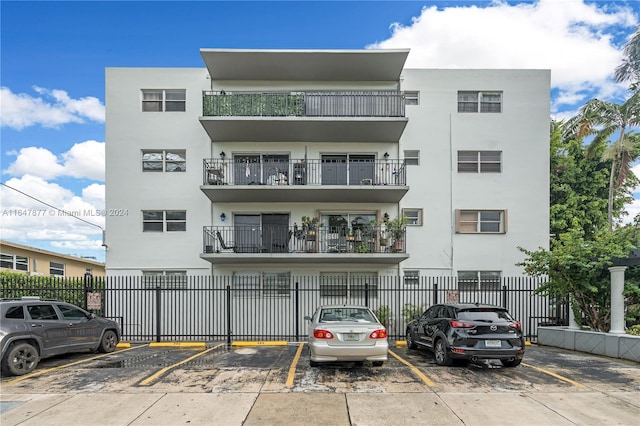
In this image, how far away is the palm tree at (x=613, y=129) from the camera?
1991 centimetres

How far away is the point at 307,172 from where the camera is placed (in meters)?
16.0

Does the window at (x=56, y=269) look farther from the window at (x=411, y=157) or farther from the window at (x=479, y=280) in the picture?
the window at (x=479, y=280)

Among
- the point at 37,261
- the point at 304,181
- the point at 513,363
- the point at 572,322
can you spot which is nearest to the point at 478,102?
Result: the point at 304,181

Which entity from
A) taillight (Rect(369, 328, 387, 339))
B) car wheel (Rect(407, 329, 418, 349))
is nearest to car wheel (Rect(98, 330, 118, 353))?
taillight (Rect(369, 328, 387, 339))

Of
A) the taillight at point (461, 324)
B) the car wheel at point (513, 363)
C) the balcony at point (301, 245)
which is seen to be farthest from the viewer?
the balcony at point (301, 245)

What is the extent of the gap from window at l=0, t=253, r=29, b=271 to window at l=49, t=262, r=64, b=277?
2.17 meters

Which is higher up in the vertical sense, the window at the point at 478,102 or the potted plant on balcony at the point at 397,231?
the window at the point at 478,102

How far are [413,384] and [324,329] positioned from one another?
2044mm

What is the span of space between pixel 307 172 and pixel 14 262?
19.8 metres

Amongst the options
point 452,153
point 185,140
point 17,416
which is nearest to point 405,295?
point 452,153

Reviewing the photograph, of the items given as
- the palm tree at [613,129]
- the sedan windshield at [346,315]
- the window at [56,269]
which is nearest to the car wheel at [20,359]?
the sedan windshield at [346,315]

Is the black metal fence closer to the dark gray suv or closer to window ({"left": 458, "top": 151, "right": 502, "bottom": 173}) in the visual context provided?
the dark gray suv

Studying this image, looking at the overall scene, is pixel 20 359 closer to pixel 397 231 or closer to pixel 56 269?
pixel 397 231

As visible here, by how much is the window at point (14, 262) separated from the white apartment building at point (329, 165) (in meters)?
11.9
